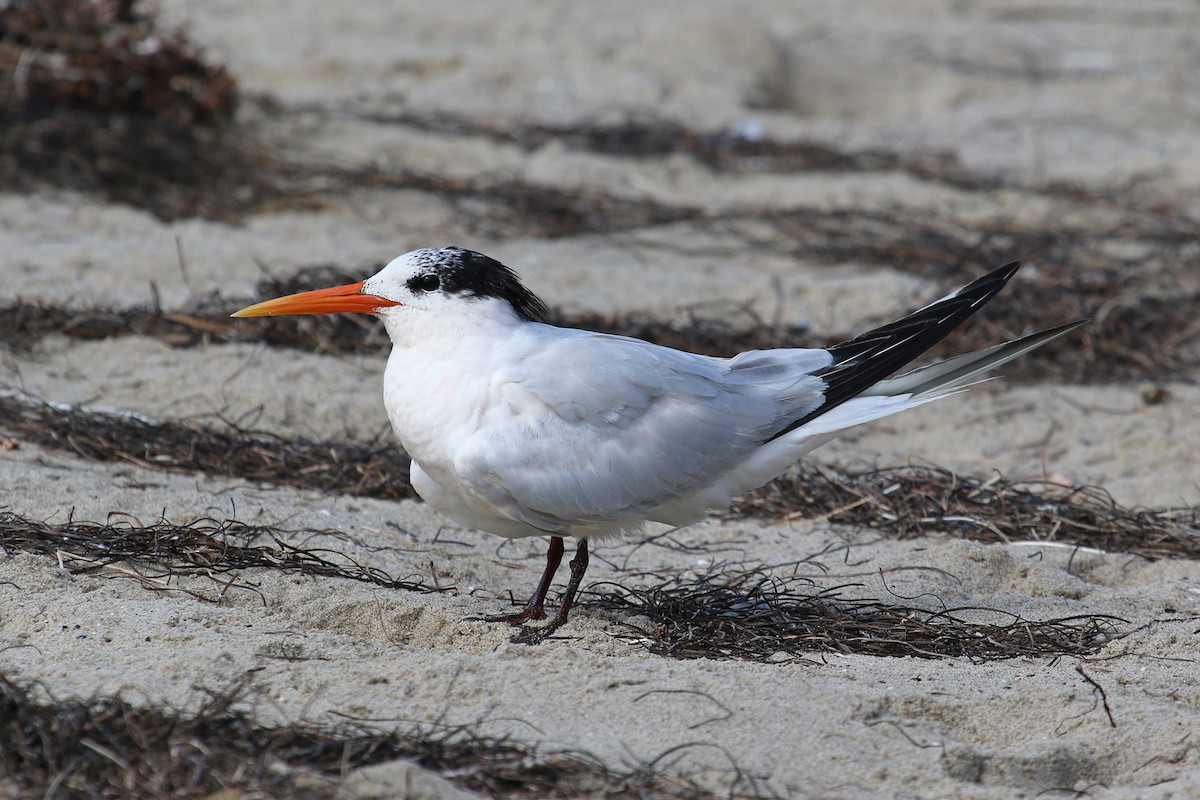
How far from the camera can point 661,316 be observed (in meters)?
5.25

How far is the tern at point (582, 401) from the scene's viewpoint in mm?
2904

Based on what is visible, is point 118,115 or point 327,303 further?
point 118,115

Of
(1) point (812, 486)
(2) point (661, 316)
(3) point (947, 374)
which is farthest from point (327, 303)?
(2) point (661, 316)

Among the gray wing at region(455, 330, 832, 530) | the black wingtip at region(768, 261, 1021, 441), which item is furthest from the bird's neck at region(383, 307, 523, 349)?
the black wingtip at region(768, 261, 1021, 441)

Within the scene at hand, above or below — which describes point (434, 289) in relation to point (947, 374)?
above

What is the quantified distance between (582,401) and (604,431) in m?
0.09

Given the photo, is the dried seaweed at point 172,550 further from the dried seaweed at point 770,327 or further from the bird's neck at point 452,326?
the dried seaweed at point 770,327

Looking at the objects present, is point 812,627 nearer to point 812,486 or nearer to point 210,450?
point 812,486

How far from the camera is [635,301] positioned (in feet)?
17.6

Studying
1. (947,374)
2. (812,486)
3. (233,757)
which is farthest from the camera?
(812,486)

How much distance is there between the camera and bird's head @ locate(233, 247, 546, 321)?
310cm

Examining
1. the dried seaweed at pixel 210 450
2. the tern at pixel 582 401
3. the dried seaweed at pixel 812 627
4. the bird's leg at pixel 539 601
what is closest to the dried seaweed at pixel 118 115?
the dried seaweed at pixel 210 450

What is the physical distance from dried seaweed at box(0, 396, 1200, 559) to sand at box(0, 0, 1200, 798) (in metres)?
0.11

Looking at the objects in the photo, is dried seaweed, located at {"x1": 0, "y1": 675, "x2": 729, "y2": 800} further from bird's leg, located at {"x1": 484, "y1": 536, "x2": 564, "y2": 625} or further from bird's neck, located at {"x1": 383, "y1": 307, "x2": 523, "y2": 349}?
bird's neck, located at {"x1": 383, "y1": 307, "x2": 523, "y2": 349}
